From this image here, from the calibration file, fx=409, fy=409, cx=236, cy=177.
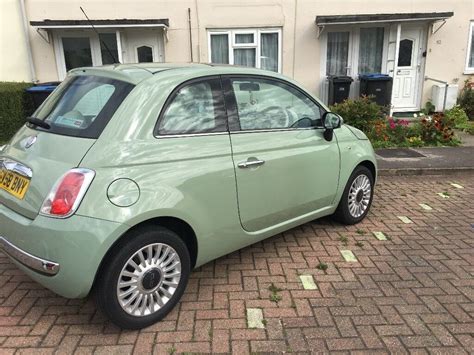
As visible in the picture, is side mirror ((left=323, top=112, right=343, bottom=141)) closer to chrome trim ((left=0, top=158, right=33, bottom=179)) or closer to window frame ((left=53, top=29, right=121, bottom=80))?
chrome trim ((left=0, top=158, right=33, bottom=179))

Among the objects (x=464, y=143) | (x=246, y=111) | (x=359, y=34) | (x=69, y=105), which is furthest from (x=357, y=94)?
(x=69, y=105)

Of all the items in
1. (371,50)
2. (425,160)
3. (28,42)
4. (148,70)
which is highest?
(28,42)

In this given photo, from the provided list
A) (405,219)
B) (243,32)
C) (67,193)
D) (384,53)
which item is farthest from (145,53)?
(67,193)

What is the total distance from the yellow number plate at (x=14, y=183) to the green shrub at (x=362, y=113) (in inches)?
271

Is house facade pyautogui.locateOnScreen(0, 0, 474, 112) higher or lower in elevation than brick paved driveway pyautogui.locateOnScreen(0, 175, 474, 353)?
higher

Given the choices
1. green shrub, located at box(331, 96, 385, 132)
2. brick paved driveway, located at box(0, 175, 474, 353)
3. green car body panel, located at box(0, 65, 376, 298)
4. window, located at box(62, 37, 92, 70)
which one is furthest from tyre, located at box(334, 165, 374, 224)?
window, located at box(62, 37, 92, 70)

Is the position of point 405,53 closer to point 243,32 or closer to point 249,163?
point 243,32

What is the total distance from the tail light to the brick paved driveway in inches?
35.0

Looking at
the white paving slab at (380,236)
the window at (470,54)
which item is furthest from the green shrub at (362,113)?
the window at (470,54)

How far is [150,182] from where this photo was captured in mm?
2619

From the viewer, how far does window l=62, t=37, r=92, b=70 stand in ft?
35.7

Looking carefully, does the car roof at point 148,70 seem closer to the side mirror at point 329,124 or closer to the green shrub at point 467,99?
the side mirror at point 329,124

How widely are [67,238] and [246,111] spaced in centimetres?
164

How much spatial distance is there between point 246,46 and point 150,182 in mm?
9181
